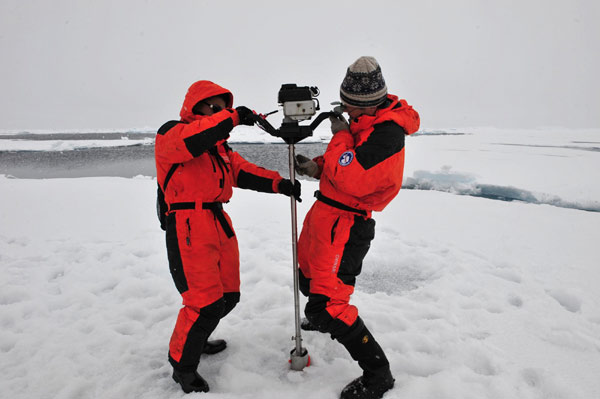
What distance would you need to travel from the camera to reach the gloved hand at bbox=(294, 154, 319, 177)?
7.42 ft

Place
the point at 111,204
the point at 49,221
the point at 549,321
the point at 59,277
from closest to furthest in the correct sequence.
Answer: the point at 549,321
the point at 59,277
the point at 49,221
the point at 111,204

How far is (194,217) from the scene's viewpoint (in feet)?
7.34

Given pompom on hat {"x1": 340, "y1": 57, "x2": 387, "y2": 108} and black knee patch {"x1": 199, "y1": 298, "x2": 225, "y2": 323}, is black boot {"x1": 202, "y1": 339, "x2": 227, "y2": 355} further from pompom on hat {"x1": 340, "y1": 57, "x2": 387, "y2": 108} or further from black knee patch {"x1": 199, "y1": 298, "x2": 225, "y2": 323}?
pompom on hat {"x1": 340, "y1": 57, "x2": 387, "y2": 108}

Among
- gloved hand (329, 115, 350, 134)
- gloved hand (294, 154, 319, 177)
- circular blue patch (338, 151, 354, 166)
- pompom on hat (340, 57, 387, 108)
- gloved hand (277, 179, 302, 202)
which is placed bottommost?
gloved hand (277, 179, 302, 202)

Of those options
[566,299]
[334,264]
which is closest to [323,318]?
[334,264]

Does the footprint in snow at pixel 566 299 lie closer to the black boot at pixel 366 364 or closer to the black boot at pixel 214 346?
the black boot at pixel 366 364

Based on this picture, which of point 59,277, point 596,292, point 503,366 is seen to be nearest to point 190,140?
point 503,366

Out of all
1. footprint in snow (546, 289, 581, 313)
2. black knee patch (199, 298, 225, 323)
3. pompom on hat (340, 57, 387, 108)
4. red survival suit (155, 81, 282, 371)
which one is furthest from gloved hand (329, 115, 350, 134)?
footprint in snow (546, 289, 581, 313)

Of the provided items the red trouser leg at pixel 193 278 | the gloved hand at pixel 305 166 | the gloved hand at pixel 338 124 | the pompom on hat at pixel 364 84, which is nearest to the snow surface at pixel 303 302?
the red trouser leg at pixel 193 278

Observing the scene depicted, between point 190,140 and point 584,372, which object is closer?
point 190,140

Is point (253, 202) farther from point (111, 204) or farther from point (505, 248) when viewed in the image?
point (505, 248)

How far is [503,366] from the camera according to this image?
2.44 metres

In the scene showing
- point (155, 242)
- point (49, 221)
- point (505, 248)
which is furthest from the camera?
point (49, 221)

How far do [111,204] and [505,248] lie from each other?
668cm
